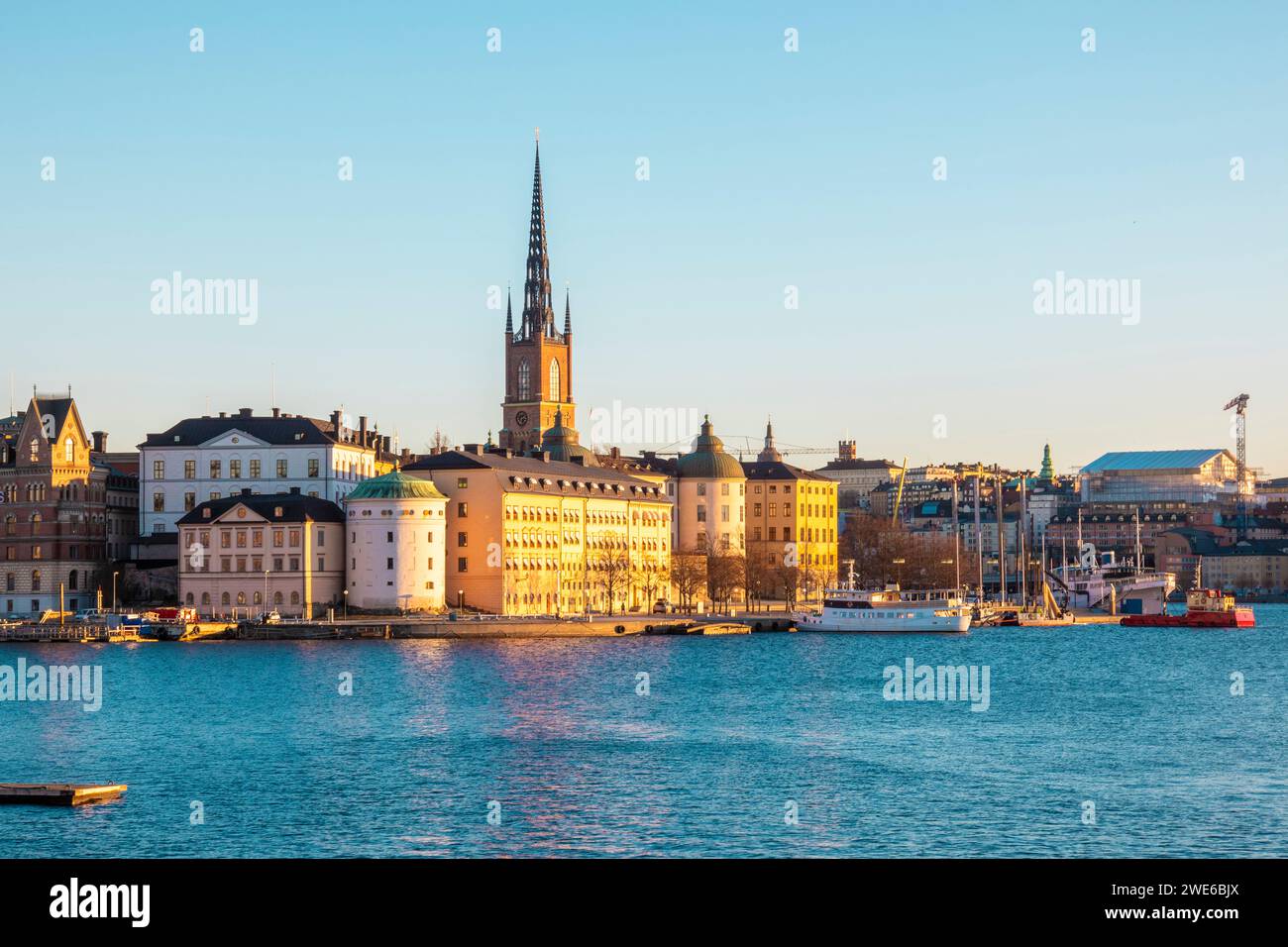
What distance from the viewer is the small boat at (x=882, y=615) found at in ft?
322

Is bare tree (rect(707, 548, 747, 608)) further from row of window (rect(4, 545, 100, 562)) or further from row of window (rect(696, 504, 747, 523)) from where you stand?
row of window (rect(4, 545, 100, 562))

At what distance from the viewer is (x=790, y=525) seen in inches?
5374

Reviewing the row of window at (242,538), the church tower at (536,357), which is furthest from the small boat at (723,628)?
the church tower at (536,357)

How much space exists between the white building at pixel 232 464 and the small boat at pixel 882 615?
29.0m

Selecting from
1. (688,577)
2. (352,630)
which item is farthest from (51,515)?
(688,577)

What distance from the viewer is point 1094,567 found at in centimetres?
14150

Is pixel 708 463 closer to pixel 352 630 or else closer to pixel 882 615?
pixel 882 615

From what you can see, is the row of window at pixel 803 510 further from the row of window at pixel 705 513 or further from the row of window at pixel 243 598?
the row of window at pixel 243 598

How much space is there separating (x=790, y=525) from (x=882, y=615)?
1487 inches

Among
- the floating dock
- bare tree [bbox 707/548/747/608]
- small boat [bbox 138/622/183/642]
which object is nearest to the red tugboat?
bare tree [bbox 707/548/747/608]

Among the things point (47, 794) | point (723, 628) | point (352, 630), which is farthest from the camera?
point (723, 628)

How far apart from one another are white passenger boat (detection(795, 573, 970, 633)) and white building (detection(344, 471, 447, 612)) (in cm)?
2169
